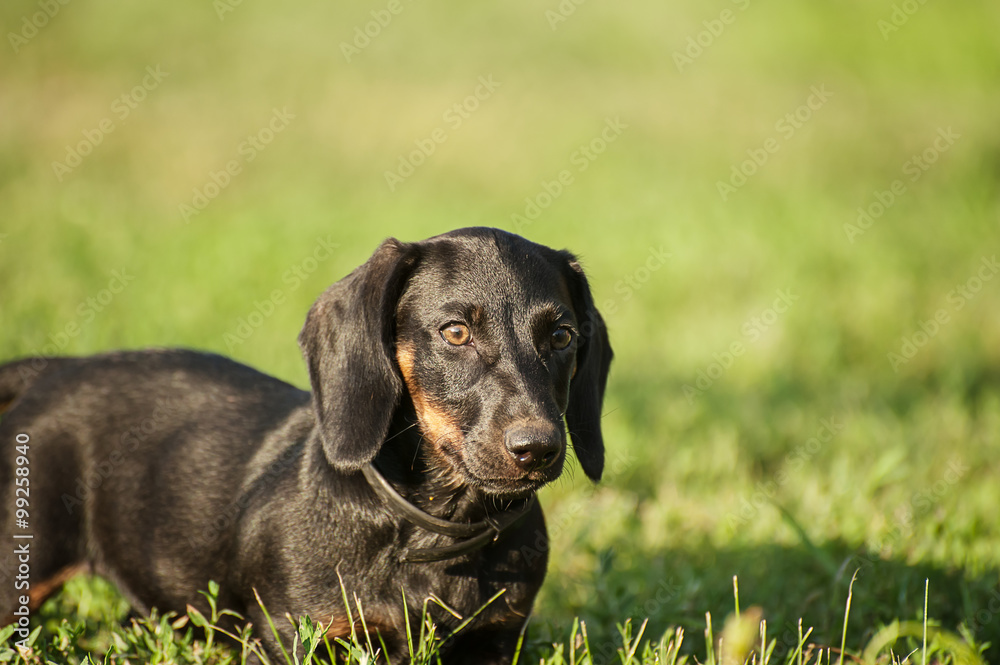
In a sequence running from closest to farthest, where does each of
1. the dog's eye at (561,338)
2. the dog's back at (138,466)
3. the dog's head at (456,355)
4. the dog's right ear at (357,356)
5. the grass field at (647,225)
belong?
the dog's head at (456,355) → the dog's right ear at (357,356) → the dog's eye at (561,338) → the dog's back at (138,466) → the grass field at (647,225)

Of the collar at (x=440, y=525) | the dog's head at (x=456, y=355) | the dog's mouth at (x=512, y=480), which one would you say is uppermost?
the dog's head at (x=456, y=355)

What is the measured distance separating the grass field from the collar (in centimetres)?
64

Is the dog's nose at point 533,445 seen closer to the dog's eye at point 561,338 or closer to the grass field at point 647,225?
the dog's eye at point 561,338

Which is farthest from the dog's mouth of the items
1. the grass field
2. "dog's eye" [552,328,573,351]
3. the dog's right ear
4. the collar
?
the grass field

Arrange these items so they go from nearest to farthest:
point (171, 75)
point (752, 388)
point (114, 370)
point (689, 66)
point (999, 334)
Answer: point (114, 370)
point (752, 388)
point (999, 334)
point (171, 75)
point (689, 66)

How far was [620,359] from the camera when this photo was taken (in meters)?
7.55

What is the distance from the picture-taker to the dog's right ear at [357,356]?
2969 mm

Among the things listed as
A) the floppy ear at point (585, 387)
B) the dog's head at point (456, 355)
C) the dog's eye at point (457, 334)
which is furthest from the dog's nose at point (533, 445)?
the floppy ear at point (585, 387)

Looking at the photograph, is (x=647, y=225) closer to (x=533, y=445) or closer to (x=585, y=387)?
(x=585, y=387)

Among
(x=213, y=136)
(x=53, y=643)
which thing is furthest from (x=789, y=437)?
(x=213, y=136)

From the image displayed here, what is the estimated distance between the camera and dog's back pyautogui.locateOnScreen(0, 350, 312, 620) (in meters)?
3.56

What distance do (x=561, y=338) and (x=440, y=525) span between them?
78cm

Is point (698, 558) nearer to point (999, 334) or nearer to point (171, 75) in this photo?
point (999, 334)

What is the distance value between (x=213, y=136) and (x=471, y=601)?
10298 millimetres
